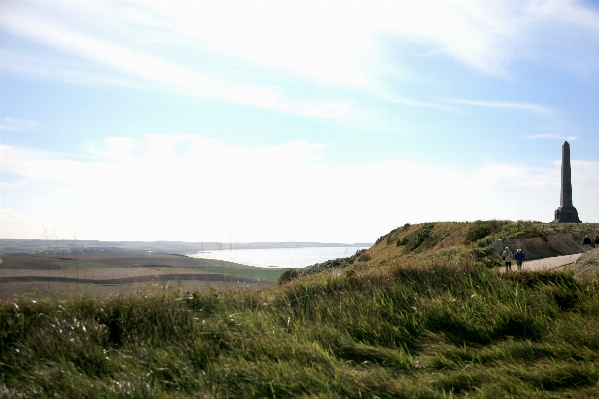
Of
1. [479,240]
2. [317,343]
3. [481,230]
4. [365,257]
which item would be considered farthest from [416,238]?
[317,343]

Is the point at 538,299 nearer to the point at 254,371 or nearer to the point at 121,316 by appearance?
the point at 254,371

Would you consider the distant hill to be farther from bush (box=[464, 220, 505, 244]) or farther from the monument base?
the monument base

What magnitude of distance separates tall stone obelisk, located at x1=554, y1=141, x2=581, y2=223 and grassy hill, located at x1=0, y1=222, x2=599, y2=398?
33.1 m

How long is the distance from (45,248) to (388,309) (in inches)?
227

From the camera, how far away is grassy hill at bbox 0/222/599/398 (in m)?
4.89

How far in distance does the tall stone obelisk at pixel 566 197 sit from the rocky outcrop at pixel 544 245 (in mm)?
13143

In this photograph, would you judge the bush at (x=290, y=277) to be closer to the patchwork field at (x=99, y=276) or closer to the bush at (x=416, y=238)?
the patchwork field at (x=99, y=276)

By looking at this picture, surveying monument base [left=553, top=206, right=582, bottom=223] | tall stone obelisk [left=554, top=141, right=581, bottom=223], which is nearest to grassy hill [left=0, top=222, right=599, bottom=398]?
tall stone obelisk [left=554, top=141, right=581, bottom=223]

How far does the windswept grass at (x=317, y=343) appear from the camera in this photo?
4887mm

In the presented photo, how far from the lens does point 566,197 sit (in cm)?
3759

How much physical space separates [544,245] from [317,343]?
2217 centimetres

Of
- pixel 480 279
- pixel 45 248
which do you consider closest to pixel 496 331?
pixel 480 279

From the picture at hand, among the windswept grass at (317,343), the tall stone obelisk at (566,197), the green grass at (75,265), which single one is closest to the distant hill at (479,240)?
the tall stone obelisk at (566,197)

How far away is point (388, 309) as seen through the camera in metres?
6.91
